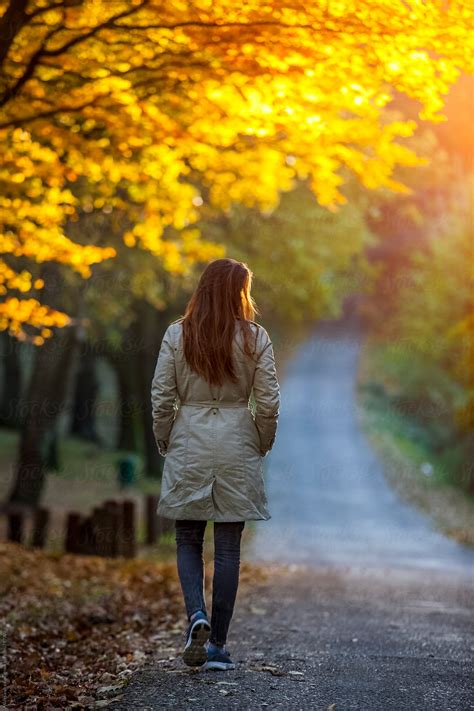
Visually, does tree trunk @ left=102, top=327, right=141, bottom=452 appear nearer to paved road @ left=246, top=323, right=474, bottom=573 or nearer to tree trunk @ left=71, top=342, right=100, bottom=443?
tree trunk @ left=71, top=342, right=100, bottom=443

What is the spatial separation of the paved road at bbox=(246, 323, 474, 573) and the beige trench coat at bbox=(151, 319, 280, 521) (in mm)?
8934

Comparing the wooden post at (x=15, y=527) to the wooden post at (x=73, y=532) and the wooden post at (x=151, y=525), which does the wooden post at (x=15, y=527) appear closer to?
the wooden post at (x=73, y=532)

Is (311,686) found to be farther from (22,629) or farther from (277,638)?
(22,629)

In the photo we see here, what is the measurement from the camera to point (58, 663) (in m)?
6.34

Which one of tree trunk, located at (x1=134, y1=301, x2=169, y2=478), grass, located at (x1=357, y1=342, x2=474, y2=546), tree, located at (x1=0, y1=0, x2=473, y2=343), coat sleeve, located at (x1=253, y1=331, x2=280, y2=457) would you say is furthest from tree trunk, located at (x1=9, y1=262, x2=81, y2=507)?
coat sleeve, located at (x1=253, y1=331, x2=280, y2=457)

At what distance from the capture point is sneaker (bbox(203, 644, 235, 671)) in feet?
17.1

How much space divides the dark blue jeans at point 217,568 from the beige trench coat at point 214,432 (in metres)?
0.13

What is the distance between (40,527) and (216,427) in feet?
30.7

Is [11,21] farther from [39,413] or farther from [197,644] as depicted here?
[39,413]

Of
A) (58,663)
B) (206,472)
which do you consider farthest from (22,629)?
(206,472)

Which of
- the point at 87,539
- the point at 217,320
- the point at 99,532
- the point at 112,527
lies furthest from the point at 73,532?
the point at 217,320

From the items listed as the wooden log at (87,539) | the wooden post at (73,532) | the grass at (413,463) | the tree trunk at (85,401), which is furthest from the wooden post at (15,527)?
the tree trunk at (85,401)

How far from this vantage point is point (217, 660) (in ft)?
17.2

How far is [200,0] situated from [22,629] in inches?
176
